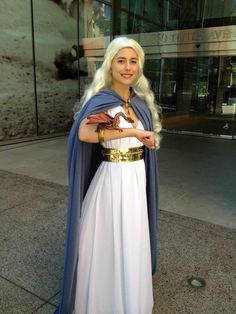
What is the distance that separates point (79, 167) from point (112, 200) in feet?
0.99

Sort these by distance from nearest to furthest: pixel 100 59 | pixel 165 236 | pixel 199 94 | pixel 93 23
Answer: pixel 165 236 → pixel 100 59 → pixel 93 23 → pixel 199 94

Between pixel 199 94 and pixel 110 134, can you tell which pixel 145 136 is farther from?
pixel 199 94

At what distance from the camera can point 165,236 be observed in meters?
3.68

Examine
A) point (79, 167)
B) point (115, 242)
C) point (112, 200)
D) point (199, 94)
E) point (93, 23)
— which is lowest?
point (115, 242)

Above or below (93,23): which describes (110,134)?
below

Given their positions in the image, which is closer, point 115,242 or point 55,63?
point 115,242

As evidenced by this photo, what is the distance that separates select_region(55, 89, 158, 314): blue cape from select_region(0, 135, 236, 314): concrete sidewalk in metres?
0.53

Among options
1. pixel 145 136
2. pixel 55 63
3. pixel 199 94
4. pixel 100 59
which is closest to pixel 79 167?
pixel 145 136

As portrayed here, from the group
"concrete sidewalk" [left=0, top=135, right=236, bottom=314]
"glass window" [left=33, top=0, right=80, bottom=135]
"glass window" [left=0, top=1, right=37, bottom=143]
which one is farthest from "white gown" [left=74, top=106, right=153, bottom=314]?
"glass window" [left=33, top=0, right=80, bottom=135]

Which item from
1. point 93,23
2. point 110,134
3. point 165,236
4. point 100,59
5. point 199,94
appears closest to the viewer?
point 110,134

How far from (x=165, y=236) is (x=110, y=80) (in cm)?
223

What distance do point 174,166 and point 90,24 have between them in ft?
24.5

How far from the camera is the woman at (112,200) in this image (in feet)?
6.45

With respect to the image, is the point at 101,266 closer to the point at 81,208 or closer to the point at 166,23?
the point at 81,208
